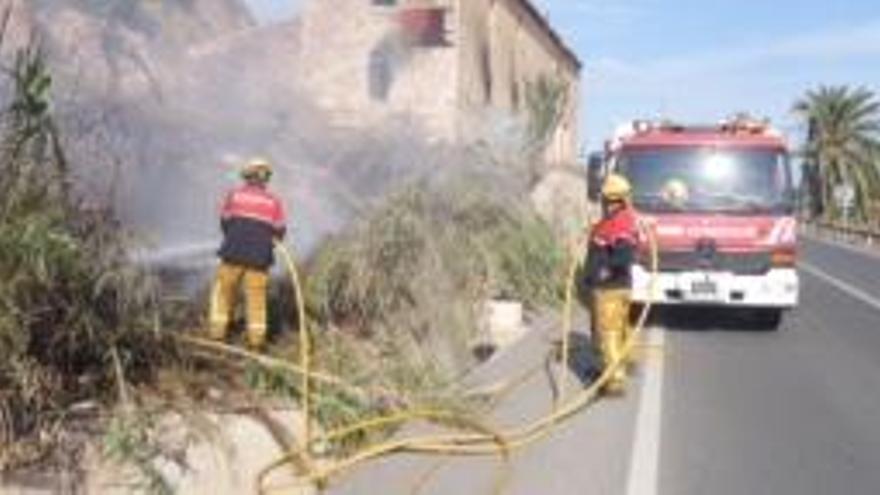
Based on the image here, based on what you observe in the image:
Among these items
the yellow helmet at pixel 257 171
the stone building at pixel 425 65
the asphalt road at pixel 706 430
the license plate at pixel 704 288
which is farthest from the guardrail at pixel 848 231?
the yellow helmet at pixel 257 171

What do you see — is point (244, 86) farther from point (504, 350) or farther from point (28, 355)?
point (28, 355)

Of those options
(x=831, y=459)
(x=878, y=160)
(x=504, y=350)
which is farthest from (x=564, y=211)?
(x=878, y=160)

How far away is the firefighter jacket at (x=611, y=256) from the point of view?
1486 cm

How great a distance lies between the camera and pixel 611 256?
14867 mm

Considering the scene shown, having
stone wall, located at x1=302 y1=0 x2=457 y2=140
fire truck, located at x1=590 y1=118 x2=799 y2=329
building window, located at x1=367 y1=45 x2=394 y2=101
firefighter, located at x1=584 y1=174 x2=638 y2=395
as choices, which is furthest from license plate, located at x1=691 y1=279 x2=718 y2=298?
building window, located at x1=367 y1=45 x2=394 y2=101

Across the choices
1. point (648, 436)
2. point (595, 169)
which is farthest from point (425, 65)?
point (648, 436)

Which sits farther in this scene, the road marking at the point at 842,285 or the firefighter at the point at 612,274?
the road marking at the point at 842,285

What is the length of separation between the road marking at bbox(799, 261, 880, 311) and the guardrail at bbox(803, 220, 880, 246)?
18.6 meters

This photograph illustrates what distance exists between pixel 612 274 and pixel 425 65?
122 feet

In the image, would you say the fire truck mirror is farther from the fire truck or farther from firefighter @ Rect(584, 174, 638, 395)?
firefighter @ Rect(584, 174, 638, 395)

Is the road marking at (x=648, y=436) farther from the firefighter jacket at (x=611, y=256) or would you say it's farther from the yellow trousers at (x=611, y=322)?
the firefighter jacket at (x=611, y=256)

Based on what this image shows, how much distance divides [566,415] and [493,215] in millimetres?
10017

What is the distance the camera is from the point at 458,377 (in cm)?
1468

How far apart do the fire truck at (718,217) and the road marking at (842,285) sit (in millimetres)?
6109
